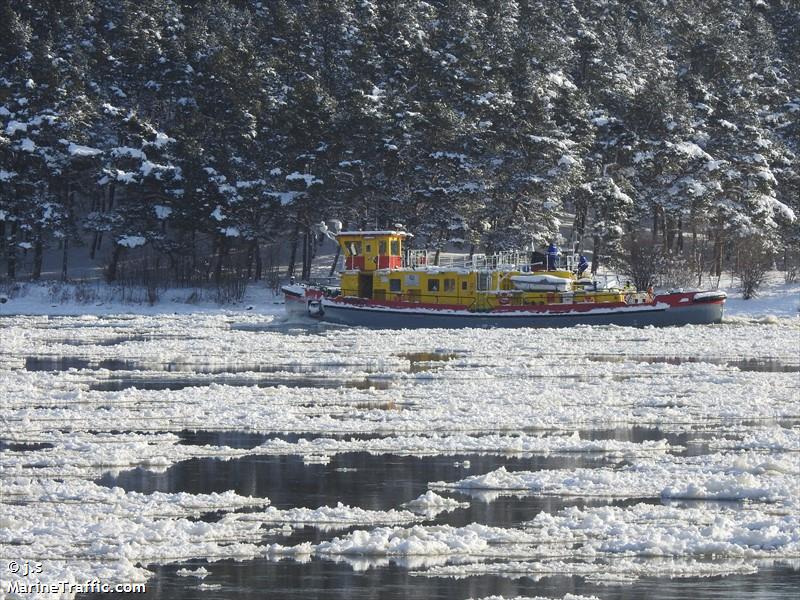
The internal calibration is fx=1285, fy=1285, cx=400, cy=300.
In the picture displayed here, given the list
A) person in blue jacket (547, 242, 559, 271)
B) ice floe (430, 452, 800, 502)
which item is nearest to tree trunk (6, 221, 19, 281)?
person in blue jacket (547, 242, 559, 271)

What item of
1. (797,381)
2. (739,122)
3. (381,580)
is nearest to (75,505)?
(381,580)

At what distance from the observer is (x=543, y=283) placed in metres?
52.5

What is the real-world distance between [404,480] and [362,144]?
170 ft

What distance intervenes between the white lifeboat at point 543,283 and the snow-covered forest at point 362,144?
15282mm

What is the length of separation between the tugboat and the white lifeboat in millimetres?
41

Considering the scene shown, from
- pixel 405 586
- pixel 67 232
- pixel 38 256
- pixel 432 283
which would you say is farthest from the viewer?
pixel 38 256

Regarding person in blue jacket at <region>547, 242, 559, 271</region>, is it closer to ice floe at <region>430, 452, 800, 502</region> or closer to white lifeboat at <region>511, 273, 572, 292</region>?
white lifeboat at <region>511, 273, 572, 292</region>

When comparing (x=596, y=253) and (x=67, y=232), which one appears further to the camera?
(x=596, y=253)

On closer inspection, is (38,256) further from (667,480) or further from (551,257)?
(667,480)

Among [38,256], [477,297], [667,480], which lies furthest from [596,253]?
[667,480]

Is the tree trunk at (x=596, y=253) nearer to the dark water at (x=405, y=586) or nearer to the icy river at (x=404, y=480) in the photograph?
the icy river at (x=404, y=480)

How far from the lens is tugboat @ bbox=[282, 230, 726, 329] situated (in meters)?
51.6

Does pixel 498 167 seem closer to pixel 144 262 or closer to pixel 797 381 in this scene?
pixel 144 262

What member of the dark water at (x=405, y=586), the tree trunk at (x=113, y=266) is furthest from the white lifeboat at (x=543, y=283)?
the dark water at (x=405, y=586)
